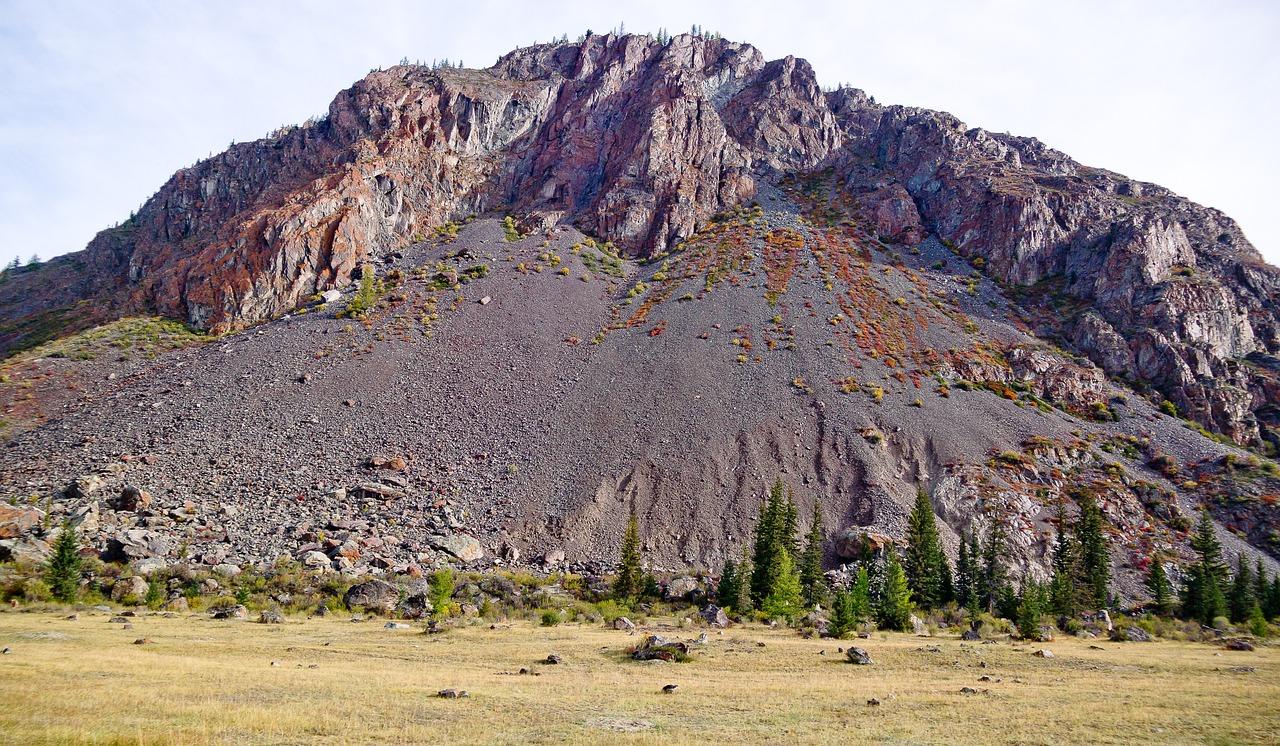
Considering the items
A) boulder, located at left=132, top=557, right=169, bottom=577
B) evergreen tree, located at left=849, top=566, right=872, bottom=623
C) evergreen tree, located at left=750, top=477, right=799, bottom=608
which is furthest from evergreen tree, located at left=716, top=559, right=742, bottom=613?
boulder, located at left=132, top=557, right=169, bottom=577

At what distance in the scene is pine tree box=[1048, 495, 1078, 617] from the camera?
45.2m

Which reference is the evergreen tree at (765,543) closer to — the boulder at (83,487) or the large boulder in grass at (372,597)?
the large boulder in grass at (372,597)

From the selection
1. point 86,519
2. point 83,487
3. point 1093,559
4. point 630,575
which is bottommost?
point 630,575

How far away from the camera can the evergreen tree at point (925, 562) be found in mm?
A: 47219

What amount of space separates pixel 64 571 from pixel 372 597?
15.5 metres

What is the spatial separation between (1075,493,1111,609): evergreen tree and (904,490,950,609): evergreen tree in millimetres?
10679

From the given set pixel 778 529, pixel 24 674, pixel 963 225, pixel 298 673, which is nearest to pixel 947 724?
pixel 298 673

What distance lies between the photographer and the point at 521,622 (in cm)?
3653

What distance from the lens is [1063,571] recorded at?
1912 inches

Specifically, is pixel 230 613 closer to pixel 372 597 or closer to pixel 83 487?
pixel 372 597

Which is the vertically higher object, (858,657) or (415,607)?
(858,657)

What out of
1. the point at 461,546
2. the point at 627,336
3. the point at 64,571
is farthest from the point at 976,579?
the point at 64,571

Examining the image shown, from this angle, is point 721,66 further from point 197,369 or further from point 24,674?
point 24,674

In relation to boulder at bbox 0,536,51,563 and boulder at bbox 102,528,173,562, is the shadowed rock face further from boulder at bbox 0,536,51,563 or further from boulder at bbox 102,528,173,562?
boulder at bbox 0,536,51,563
